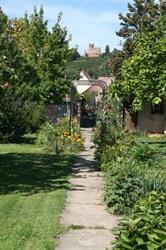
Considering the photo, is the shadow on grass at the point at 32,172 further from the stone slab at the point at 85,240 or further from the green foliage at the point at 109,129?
the stone slab at the point at 85,240

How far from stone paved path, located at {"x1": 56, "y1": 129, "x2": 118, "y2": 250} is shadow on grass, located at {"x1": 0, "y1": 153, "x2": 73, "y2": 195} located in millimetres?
482

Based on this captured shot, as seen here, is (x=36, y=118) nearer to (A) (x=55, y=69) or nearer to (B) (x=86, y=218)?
(A) (x=55, y=69)

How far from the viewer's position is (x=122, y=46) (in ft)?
115

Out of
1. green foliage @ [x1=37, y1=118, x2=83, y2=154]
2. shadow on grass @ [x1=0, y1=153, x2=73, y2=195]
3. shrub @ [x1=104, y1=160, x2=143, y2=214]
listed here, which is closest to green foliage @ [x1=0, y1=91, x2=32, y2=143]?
green foliage @ [x1=37, y1=118, x2=83, y2=154]

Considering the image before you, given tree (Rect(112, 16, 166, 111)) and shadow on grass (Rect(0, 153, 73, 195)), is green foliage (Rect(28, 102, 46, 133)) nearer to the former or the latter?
tree (Rect(112, 16, 166, 111))

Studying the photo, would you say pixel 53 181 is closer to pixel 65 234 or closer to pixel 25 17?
pixel 65 234

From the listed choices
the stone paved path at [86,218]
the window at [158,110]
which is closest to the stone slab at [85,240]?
the stone paved path at [86,218]

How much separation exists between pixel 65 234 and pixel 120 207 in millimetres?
1795

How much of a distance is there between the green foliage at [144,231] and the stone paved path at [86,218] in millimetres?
1816

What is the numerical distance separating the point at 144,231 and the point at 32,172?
9.28m

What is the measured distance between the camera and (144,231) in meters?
4.99

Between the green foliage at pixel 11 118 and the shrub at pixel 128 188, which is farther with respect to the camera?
the green foliage at pixel 11 118

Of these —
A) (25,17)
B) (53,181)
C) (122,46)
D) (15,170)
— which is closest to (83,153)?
(15,170)

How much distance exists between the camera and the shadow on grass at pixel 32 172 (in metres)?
11.8
